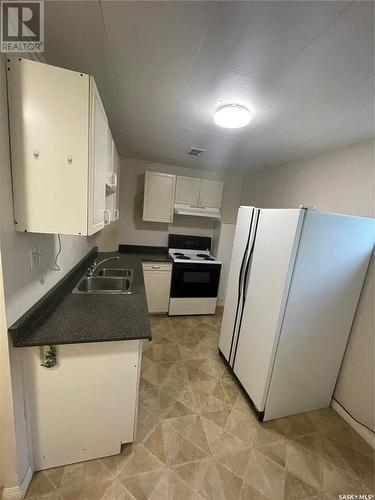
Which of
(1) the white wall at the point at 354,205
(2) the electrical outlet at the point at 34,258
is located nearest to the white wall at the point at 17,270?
(2) the electrical outlet at the point at 34,258

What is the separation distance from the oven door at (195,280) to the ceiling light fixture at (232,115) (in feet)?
6.56

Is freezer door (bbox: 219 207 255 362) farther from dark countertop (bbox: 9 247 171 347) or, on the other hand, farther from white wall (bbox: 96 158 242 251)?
white wall (bbox: 96 158 242 251)

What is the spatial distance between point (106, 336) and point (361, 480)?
199 centimetres

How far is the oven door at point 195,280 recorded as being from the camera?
314cm

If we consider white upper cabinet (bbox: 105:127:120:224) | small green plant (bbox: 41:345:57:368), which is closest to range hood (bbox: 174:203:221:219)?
white upper cabinet (bbox: 105:127:120:224)

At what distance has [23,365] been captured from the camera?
1117 millimetres

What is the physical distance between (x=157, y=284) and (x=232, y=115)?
2364 millimetres

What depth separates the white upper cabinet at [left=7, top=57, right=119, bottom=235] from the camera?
911mm

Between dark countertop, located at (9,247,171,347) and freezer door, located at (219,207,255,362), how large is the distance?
3.29 ft

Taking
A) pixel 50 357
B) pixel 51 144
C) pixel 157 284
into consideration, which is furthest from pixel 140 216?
pixel 50 357

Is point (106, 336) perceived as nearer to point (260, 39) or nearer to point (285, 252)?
point (285, 252)

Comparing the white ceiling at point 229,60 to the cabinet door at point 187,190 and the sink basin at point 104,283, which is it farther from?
the sink basin at point 104,283

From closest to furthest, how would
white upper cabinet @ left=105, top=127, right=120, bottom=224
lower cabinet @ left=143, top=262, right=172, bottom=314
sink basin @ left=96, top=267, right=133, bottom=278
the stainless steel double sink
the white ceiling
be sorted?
the white ceiling, white upper cabinet @ left=105, top=127, right=120, bottom=224, the stainless steel double sink, sink basin @ left=96, top=267, right=133, bottom=278, lower cabinet @ left=143, top=262, right=172, bottom=314

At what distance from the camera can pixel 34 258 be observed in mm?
1185
